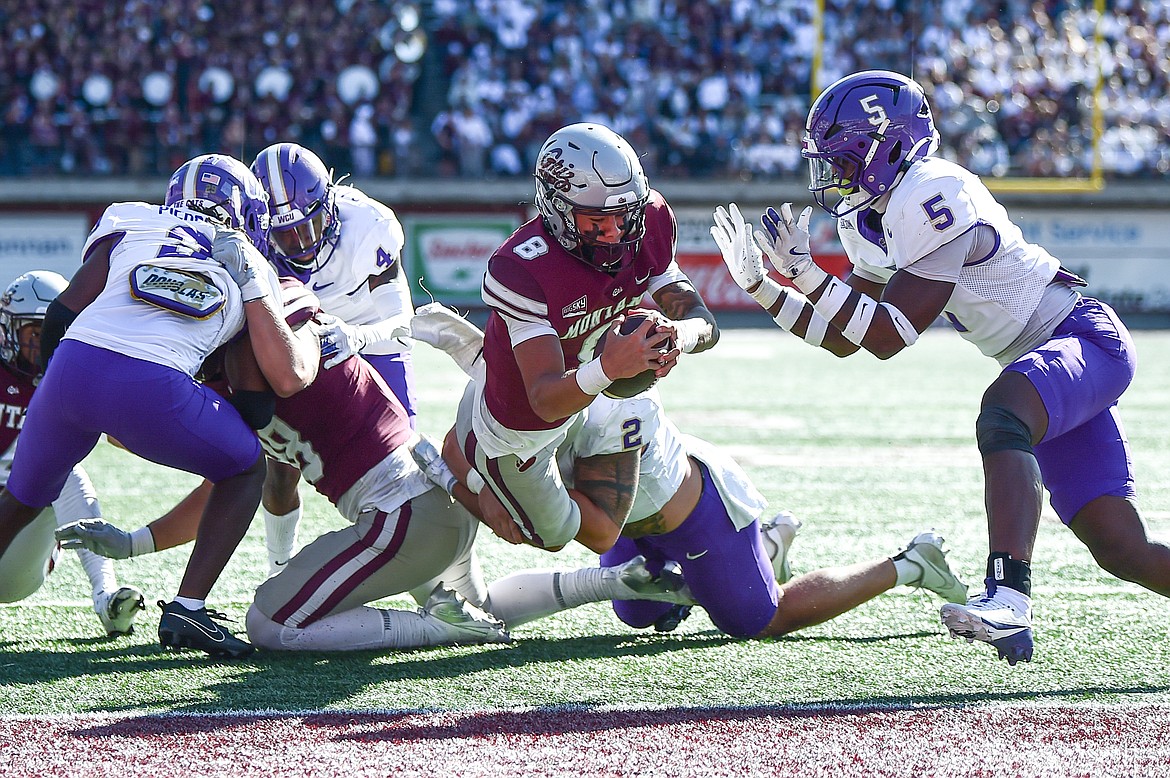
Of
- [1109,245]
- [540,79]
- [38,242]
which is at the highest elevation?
[540,79]

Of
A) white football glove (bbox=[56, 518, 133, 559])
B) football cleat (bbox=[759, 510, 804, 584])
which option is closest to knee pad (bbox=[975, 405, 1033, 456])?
football cleat (bbox=[759, 510, 804, 584])

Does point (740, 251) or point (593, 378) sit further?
point (740, 251)

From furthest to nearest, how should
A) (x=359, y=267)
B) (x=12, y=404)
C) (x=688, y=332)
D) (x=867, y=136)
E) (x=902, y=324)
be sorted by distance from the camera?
1. (x=359, y=267)
2. (x=12, y=404)
3. (x=867, y=136)
4. (x=902, y=324)
5. (x=688, y=332)

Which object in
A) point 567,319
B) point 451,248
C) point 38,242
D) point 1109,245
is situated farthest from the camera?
point 1109,245

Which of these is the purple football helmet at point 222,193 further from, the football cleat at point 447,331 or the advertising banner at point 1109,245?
the advertising banner at point 1109,245

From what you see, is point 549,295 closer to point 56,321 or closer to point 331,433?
point 331,433

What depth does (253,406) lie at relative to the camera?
141 inches

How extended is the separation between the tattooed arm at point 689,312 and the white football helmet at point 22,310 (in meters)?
1.79

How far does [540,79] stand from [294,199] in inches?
568

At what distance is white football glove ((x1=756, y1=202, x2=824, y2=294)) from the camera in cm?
351

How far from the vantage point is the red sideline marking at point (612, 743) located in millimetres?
2705

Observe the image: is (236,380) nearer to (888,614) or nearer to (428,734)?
(428,734)

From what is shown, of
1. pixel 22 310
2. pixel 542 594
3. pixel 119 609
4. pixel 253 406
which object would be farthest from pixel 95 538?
pixel 542 594

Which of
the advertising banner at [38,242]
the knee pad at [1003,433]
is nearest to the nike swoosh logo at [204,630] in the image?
the knee pad at [1003,433]
